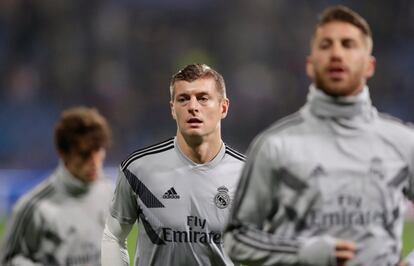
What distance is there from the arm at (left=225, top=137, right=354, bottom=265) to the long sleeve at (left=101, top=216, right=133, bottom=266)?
6.40ft

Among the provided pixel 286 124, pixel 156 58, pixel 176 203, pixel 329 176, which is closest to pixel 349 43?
pixel 286 124

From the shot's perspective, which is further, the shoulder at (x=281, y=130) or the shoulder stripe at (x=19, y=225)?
the shoulder stripe at (x=19, y=225)

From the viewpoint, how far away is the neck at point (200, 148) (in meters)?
6.24

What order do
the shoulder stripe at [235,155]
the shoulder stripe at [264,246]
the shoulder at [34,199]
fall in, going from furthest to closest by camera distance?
the shoulder stripe at [235,155], the shoulder at [34,199], the shoulder stripe at [264,246]

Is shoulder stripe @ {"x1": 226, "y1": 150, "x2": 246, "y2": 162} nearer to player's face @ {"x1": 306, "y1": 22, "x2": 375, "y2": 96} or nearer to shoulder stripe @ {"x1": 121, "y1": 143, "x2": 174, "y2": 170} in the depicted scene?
shoulder stripe @ {"x1": 121, "y1": 143, "x2": 174, "y2": 170}

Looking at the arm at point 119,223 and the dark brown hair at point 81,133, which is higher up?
the dark brown hair at point 81,133

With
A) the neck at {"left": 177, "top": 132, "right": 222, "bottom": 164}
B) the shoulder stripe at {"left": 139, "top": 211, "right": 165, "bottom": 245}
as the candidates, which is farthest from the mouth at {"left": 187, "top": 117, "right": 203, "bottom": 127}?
the shoulder stripe at {"left": 139, "top": 211, "right": 165, "bottom": 245}

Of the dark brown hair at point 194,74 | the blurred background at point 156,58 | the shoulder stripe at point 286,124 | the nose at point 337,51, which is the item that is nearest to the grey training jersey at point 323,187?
the shoulder stripe at point 286,124

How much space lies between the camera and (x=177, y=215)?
19.8 ft

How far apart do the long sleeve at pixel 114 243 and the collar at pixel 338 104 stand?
220cm

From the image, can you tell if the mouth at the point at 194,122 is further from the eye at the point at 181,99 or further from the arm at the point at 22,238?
the arm at the point at 22,238

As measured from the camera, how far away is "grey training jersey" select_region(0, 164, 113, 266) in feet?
19.0

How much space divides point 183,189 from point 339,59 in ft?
7.66

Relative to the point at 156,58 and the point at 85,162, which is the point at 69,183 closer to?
the point at 85,162
